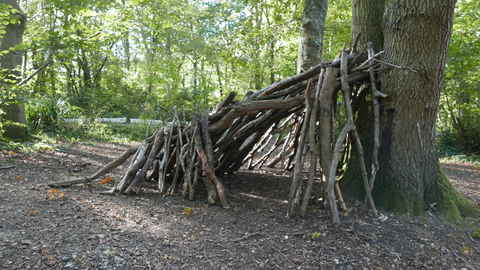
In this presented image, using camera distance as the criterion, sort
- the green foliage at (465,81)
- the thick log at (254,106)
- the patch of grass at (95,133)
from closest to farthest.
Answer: the thick log at (254,106), the green foliage at (465,81), the patch of grass at (95,133)

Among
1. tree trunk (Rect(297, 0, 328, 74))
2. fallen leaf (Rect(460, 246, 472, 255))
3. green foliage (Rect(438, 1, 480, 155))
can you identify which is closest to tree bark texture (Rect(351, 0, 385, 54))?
tree trunk (Rect(297, 0, 328, 74))

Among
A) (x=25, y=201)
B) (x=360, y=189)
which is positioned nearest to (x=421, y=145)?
(x=360, y=189)

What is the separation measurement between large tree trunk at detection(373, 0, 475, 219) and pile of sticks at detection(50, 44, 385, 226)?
258mm

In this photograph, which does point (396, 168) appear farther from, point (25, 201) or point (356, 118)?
point (25, 201)

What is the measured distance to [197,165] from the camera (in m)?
3.96

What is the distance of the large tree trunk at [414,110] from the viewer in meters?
3.55

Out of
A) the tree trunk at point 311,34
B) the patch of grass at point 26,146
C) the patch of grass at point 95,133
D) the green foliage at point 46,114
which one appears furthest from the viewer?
the patch of grass at point 95,133

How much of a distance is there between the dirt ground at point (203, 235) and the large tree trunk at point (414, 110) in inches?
10.7

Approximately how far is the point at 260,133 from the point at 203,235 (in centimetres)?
199

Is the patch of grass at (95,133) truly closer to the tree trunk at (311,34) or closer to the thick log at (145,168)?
the thick log at (145,168)

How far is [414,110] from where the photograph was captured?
143 inches

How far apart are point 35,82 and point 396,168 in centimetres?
746

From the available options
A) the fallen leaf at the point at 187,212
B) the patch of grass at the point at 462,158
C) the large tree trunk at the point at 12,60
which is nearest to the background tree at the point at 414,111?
the fallen leaf at the point at 187,212

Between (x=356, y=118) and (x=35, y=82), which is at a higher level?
(x=35, y=82)
